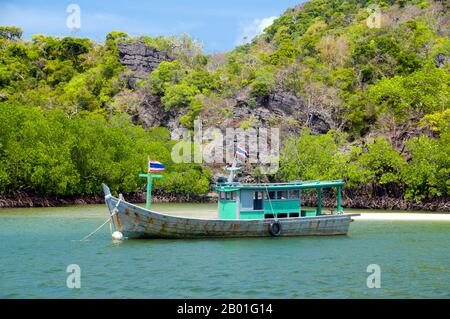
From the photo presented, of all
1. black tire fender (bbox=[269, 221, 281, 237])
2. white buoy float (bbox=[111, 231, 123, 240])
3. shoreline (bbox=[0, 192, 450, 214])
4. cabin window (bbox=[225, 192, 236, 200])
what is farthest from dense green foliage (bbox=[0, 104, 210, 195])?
black tire fender (bbox=[269, 221, 281, 237])

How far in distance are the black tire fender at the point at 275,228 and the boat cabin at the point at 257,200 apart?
1.65 feet

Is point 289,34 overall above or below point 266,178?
above

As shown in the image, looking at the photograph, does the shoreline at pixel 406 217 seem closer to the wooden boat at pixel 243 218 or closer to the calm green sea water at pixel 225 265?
the calm green sea water at pixel 225 265

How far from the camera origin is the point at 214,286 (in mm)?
18000

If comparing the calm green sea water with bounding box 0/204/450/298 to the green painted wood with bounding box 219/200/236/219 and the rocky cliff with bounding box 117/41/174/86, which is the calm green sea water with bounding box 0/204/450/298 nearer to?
the green painted wood with bounding box 219/200/236/219

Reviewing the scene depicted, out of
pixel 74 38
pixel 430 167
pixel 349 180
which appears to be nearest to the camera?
pixel 430 167

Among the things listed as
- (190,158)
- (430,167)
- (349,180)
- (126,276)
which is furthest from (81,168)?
(126,276)

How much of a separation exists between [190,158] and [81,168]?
1362cm

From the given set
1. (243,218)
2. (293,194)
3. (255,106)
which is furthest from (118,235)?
(255,106)

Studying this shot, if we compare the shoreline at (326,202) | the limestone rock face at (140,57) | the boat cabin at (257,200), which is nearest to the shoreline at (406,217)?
the shoreline at (326,202)

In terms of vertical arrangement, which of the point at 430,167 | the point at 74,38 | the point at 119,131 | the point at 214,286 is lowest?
the point at 214,286

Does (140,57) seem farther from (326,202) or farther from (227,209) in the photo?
(227,209)

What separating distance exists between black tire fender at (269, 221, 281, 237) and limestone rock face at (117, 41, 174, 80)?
58399 millimetres

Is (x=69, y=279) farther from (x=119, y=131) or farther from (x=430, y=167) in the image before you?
(x=119, y=131)
